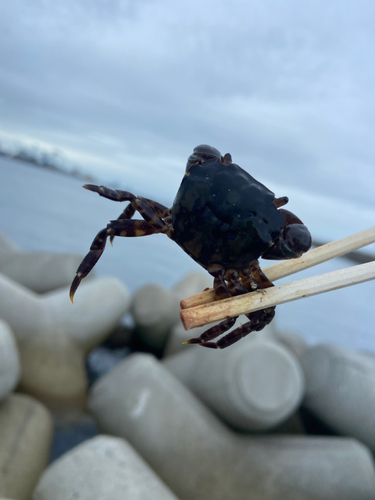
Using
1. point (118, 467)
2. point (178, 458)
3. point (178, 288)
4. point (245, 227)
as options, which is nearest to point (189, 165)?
point (245, 227)

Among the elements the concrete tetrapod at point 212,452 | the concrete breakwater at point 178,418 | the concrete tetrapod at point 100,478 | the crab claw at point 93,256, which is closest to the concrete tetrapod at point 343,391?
the concrete breakwater at point 178,418

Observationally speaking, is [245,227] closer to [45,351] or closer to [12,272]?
[45,351]

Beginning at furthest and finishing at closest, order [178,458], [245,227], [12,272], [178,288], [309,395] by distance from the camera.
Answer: [178,288]
[12,272]
[309,395]
[178,458]
[245,227]

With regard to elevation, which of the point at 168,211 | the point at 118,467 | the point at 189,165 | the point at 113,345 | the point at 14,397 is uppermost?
the point at 189,165

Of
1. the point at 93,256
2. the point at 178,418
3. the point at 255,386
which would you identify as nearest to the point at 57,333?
the point at 178,418

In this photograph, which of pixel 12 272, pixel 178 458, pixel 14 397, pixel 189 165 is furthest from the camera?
pixel 12 272

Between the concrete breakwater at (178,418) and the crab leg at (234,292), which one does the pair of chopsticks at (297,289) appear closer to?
the crab leg at (234,292)
